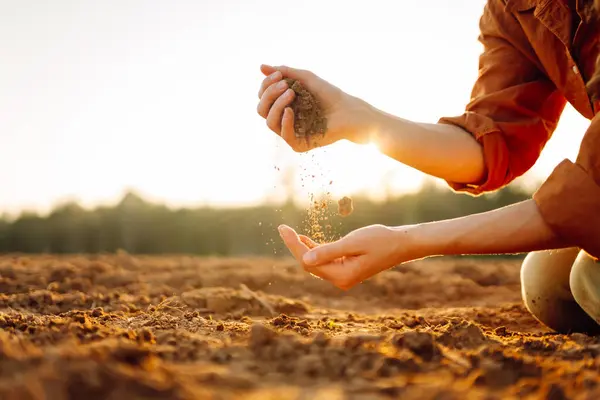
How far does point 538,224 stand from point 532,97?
34.8 inches

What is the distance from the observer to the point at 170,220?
1261 centimetres

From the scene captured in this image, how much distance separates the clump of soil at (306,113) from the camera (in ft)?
7.84

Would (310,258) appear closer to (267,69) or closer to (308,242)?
(308,242)

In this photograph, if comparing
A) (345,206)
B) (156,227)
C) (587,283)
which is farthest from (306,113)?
(156,227)

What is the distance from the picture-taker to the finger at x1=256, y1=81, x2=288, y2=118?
237 cm

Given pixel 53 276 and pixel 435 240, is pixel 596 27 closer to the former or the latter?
pixel 435 240

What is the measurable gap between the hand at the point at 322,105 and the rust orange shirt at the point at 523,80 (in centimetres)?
49

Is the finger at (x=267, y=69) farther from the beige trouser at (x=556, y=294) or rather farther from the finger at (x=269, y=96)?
the beige trouser at (x=556, y=294)

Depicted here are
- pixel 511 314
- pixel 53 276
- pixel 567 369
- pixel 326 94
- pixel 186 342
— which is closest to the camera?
pixel 567 369

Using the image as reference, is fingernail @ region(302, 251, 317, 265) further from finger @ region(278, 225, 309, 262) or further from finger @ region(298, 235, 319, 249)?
finger @ region(298, 235, 319, 249)

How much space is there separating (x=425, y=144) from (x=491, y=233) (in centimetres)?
58

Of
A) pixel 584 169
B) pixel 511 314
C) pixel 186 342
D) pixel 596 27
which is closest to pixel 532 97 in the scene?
pixel 596 27

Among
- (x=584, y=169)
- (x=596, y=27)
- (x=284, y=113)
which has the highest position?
(x=596, y=27)

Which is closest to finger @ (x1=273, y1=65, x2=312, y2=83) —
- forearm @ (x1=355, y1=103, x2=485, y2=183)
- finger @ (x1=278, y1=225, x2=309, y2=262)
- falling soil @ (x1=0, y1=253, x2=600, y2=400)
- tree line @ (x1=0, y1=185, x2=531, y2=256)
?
forearm @ (x1=355, y1=103, x2=485, y2=183)
